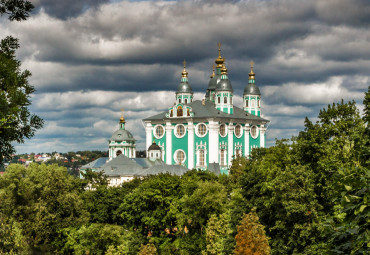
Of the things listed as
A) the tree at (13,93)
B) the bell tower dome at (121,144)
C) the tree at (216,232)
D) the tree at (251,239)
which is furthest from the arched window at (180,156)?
the tree at (13,93)

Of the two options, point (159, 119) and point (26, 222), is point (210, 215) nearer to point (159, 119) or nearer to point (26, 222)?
point (26, 222)

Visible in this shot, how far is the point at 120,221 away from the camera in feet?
162

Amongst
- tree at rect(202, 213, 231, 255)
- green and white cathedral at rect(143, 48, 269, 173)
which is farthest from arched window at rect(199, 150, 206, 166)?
tree at rect(202, 213, 231, 255)

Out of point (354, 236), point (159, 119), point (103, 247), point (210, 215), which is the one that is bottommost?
point (103, 247)

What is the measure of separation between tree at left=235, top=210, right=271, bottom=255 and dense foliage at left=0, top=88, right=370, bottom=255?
0.18ft

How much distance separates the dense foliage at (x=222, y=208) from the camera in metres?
21.3

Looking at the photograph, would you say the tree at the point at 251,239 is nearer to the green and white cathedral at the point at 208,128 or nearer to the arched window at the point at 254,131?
the green and white cathedral at the point at 208,128

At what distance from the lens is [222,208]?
36438 millimetres

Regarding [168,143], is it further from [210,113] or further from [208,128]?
[210,113]

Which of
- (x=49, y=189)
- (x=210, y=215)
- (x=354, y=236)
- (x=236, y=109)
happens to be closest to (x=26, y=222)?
(x=49, y=189)

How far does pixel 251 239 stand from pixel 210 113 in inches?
2931

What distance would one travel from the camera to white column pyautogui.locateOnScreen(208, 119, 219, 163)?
9844 cm

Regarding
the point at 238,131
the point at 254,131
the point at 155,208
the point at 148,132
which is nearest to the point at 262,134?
the point at 254,131

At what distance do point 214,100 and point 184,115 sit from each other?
1542 centimetres
